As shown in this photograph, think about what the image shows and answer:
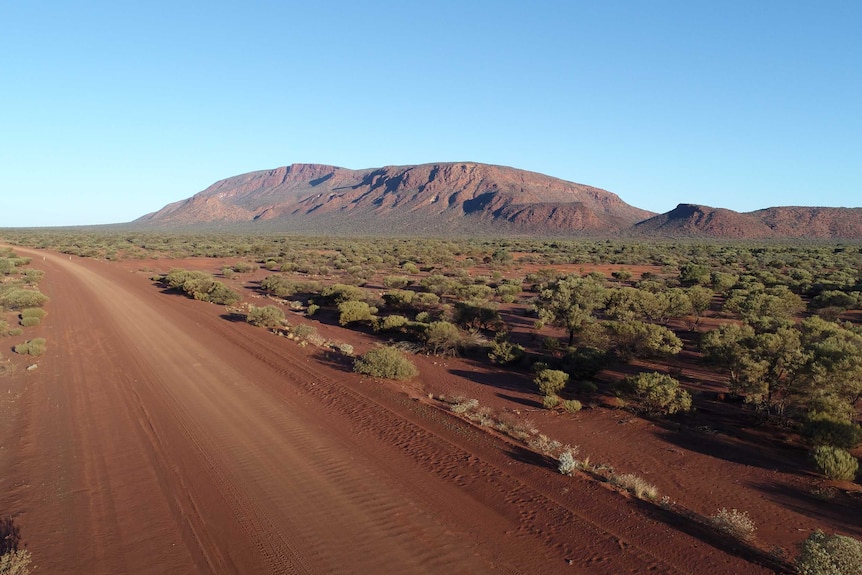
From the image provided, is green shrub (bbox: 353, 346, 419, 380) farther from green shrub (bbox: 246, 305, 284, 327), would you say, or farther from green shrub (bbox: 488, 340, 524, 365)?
green shrub (bbox: 246, 305, 284, 327)

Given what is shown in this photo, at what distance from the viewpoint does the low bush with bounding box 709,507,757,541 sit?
705cm

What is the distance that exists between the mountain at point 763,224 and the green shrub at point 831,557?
146284 millimetres

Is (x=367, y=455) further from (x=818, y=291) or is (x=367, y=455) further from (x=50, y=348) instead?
(x=818, y=291)

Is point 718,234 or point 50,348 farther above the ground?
point 718,234

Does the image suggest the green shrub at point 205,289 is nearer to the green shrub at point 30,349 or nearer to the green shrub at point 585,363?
the green shrub at point 30,349

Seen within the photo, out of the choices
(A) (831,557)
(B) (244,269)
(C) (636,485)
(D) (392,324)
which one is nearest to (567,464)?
(C) (636,485)

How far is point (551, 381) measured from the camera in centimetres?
1394

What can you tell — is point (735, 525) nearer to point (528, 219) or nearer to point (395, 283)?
point (395, 283)

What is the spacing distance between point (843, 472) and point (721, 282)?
26.7 metres

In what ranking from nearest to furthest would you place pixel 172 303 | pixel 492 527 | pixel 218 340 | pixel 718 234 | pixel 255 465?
pixel 492 527
pixel 255 465
pixel 218 340
pixel 172 303
pixel 718 234

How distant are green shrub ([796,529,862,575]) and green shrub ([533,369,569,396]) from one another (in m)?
7.58

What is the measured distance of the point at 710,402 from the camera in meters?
13.4

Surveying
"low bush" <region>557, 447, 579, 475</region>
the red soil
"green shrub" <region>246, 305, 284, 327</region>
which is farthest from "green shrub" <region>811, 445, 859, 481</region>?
"green shrub" <region>246, 305, 284, 327</region>

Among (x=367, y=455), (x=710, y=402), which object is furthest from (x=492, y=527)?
(x=710, y=402)
